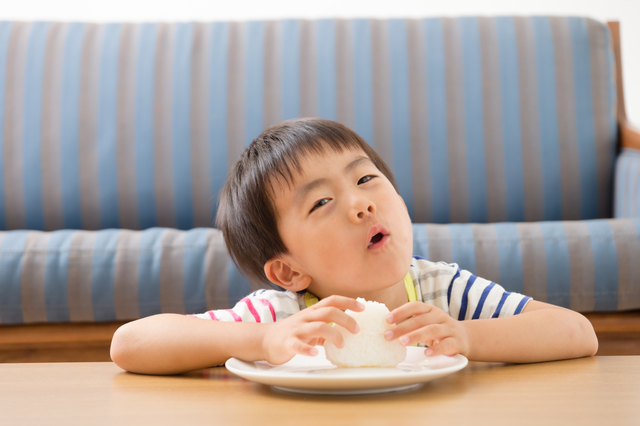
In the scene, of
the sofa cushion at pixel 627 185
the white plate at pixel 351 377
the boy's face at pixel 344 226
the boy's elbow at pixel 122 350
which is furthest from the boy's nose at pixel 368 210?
the sofa cushion at pixel 627 185

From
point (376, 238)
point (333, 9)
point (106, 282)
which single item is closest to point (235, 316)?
point (376, 238)

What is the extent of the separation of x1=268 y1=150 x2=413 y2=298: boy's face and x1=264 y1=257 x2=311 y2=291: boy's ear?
13mm

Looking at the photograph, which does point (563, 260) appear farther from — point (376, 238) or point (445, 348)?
point (445, 348)

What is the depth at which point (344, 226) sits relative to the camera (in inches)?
30.7

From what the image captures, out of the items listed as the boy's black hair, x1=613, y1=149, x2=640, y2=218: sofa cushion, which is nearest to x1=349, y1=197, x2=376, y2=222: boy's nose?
the boy's black hair

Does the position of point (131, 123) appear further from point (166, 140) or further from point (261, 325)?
point (261, 325)

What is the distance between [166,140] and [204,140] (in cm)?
12

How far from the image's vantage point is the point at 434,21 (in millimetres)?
1957

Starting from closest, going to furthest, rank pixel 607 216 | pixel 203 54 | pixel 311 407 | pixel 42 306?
pixel 311 407, pixel 42 306, pixel 607 216, pixel 203 54

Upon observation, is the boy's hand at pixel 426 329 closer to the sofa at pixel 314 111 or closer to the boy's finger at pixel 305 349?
the boy's finger at pixel 305 349

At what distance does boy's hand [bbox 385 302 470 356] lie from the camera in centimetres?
58

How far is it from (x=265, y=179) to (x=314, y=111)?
1.02m

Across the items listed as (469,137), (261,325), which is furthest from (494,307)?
(469,137)

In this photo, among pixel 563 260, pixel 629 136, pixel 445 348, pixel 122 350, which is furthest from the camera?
pixel 629 136
